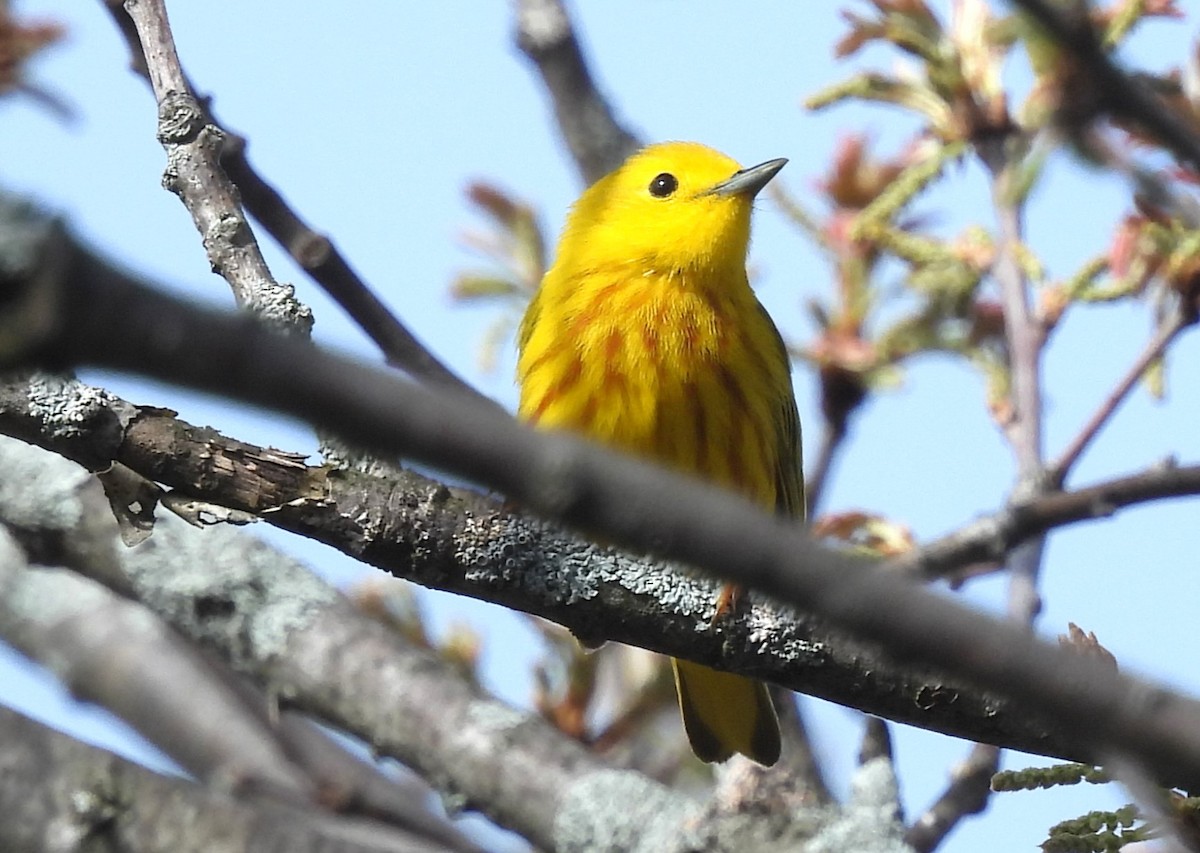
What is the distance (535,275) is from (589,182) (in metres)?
0.66

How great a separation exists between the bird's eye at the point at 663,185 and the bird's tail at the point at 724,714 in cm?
161

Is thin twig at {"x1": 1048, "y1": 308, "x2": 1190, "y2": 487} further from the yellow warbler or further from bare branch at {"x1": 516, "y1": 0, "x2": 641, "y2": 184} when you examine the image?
bare branch at {"x1": 516, "y1": 0, "x2": 641, "y2": 184}

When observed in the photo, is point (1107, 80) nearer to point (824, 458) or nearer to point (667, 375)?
point (667, 375)

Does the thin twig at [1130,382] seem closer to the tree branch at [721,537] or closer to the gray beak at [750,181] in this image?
the gray beak at [750,181]

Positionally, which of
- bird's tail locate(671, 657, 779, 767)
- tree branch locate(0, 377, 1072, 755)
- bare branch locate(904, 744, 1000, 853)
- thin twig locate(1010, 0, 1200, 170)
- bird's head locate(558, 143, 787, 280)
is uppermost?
bird's head locate(558, 143, 787, 280)

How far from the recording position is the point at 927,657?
1026 millimetres

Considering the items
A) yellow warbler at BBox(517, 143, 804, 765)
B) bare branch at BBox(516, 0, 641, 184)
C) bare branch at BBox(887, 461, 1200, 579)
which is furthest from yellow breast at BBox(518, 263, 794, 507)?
bare branch at BBox(516, 0, 641, 184)

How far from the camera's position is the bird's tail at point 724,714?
445cm


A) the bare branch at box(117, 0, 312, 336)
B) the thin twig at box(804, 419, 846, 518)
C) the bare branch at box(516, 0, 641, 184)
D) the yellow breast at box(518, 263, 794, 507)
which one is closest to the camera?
the bare branch at box(117, 0, 312, 336)

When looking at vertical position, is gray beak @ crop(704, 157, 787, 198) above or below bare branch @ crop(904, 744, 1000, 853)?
above

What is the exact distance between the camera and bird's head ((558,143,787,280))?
4.89 meters

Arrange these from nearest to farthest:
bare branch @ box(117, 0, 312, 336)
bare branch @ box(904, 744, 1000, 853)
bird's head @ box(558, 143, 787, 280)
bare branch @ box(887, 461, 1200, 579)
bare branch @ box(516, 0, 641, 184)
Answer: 1. bare branch @ box(117, 0, 312, 336)
2. bare branch @ box(887, 461, 1200, 579)
3. bare branch @ box(904, 744, 1000, 853)
4. bird's head @ box(558, 143, 787, 280)
5. bare branch @ box(516, 0, 641, 184)

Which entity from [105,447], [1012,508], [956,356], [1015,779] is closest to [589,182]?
[956,356]

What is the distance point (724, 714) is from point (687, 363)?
1.03 meters
